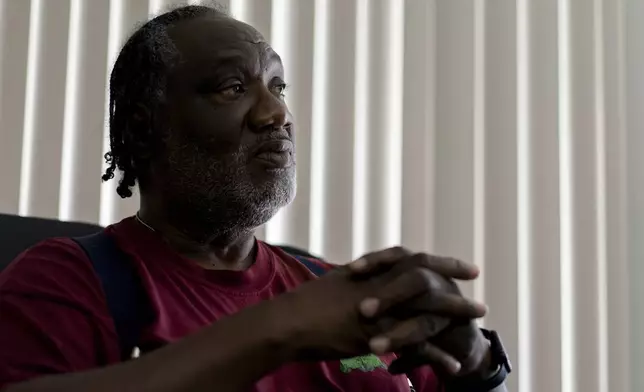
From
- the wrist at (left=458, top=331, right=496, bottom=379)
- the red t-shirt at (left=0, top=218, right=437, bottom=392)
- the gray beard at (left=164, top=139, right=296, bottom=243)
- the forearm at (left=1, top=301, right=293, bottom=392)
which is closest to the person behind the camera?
the forearm at (left=1, top=301, right=293, bottom=392)

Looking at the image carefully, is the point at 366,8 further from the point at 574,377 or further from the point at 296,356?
the point at 296,356

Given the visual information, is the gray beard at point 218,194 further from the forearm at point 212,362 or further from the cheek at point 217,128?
the forearm at point 212,362

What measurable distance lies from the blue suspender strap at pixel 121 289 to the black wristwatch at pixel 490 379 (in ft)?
1.42

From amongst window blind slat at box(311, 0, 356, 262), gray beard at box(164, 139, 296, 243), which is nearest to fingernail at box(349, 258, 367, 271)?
gray beard at box(164, 139, 296, 243)

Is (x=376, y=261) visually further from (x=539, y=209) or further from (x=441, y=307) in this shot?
(x=539, y=209)

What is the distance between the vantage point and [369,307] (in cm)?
77

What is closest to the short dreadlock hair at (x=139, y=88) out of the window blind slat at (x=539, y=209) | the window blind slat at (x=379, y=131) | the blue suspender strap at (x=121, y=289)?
the blue suspender strap at (x=121, y=289)

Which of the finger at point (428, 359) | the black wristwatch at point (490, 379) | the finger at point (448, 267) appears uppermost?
the finger at point (448, 267)

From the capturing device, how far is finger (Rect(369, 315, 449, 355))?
2.51ft

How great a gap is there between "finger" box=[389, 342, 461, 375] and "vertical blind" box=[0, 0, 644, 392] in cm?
93

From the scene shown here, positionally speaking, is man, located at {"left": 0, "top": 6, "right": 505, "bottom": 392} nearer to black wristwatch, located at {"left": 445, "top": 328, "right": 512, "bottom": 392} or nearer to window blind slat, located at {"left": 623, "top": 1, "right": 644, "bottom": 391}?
black wristwatch, located at {"left": 445, "top": 328, "right": 512, "bottom": 392}

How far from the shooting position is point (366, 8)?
1.88 meters

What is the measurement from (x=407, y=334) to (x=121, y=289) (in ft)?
1.32

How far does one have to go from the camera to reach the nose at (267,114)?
1.14 metres
